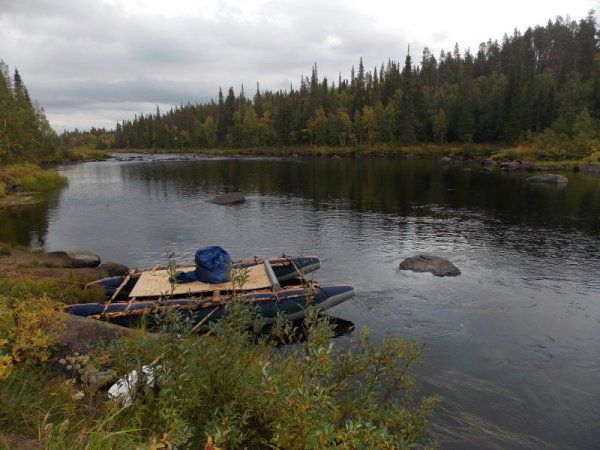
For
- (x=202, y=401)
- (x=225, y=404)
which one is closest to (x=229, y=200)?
(x=202, y=401)

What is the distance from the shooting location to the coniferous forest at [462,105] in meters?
106

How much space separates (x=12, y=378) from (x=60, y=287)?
1288 cm

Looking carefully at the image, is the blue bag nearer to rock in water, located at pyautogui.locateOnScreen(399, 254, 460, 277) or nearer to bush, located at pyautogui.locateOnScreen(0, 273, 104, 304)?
bush, located at pyautogui.locateOnScreen(0, 273, 104, 304)

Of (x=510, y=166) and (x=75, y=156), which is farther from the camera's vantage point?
(x=75, y=156)

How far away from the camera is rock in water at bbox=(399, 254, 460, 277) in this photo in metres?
24.4

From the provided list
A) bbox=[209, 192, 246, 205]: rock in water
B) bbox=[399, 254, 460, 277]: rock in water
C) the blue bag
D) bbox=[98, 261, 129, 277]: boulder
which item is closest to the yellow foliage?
the blue bag

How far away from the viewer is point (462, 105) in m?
119

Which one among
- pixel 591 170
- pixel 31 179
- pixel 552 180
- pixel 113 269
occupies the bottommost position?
pixel 113 269

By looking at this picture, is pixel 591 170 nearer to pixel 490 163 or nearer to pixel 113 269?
pixel 490 163

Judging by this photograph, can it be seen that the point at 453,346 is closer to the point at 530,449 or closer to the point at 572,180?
the point at 530,449

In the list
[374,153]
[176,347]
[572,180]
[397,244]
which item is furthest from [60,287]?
[374,153]

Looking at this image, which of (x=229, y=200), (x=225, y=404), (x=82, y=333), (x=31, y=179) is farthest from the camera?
(x=31, y=179)

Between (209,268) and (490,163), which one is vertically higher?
(490,163)

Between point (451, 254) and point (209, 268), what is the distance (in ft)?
56.9
